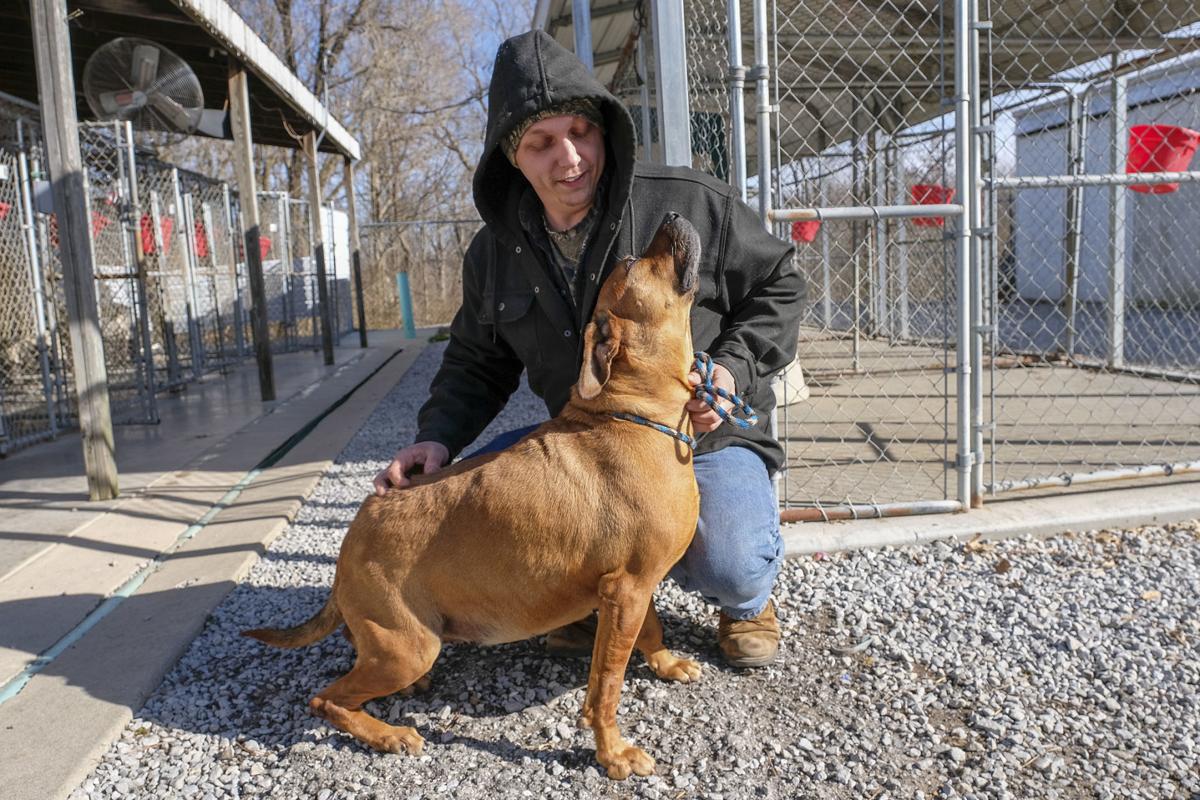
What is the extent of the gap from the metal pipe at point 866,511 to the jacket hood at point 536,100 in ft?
6.54

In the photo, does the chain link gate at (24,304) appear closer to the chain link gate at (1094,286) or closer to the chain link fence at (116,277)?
the chain link fence at (116,277)

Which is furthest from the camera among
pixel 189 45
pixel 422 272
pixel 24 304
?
pixel 422 272

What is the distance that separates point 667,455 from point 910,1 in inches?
213

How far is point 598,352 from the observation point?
2.29m

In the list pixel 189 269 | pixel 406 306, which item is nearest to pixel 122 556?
pixel 189 269

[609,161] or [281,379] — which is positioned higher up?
[609,161]

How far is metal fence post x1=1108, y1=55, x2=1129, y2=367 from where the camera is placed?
7293 millimetres

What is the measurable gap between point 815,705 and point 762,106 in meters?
2.42

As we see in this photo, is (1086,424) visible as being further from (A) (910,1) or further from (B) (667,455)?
(B) (667,455)

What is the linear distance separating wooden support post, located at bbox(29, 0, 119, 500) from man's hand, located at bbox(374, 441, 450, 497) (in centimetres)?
312

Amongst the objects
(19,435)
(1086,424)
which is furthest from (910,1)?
(19,435)

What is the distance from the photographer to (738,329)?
286cm

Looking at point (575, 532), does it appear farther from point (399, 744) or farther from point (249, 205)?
point (249, 205)

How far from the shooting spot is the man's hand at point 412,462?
271 cm
